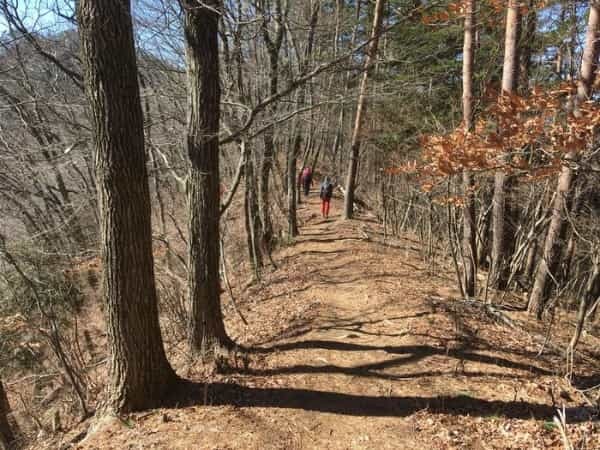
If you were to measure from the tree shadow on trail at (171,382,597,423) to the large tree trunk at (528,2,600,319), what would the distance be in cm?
242

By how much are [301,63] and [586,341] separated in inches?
290

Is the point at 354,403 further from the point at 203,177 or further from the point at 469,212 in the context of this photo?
the point at 469,212

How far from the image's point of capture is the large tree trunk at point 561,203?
201 inches

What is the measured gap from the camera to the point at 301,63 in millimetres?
7938

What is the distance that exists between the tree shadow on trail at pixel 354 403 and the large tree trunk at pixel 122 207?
1.67 feet

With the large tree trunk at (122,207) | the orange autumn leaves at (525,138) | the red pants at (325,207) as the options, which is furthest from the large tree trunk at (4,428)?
the red pants at (325,207)

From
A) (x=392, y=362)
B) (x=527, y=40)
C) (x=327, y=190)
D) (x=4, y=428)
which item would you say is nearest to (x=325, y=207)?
(x=327, y=190)

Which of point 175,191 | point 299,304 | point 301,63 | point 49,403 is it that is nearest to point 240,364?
point 299,304

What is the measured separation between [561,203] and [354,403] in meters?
4.74

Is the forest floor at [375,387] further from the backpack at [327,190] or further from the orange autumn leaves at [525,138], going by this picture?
the backpack at [327,190]

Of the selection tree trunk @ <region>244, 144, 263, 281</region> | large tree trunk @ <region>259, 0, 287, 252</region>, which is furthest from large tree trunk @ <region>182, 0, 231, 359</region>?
tree trunk @ <region>244, 144, 263, 281</region>

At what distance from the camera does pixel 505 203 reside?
733 centimetres

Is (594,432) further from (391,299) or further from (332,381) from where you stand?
(391,299)

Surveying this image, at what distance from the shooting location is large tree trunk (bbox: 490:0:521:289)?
21.1 ft
